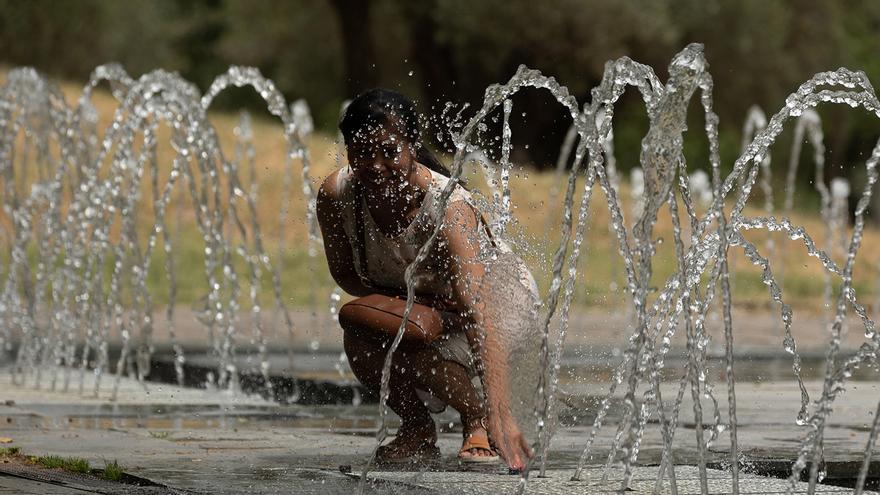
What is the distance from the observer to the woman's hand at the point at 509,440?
5.61 metres

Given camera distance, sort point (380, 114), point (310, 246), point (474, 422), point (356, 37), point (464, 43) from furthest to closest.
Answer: point (464, 43)
point (356, 37)
point (310, 246)
point (474, 422)
point (380, 114)

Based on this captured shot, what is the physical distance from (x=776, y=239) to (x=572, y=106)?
64.6 ft

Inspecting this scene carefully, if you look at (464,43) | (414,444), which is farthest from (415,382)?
(464,43)

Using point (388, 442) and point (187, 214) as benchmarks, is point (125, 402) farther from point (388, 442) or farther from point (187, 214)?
point (187, 214)

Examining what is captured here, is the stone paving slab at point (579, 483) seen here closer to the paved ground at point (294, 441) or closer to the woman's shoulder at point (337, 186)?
the paved ground at point (294, 441)

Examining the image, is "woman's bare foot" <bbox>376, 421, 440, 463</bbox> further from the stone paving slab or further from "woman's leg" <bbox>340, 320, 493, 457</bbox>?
the stone paving slab

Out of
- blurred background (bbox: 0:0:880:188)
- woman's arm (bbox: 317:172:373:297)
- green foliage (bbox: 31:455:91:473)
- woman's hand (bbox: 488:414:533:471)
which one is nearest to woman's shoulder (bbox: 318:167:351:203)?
woman's arm (bbox: 317:172:373:297)

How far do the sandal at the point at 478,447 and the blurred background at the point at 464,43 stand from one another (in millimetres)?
28999

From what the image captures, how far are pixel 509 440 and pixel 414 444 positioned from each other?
0.58 meters

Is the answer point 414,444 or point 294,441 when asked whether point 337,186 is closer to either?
point 414,444

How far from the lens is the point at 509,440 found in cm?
564

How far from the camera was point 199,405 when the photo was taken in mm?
8117

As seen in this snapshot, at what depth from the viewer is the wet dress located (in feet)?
19.2

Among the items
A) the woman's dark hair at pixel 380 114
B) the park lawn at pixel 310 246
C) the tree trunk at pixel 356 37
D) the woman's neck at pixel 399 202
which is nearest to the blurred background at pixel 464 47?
the tree trunk at pixel 356 37
